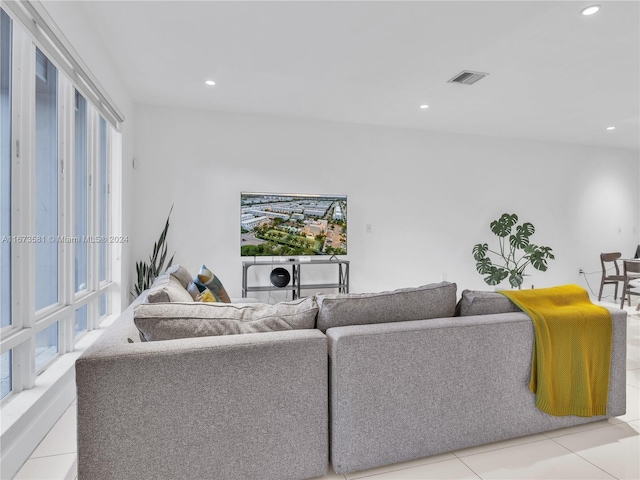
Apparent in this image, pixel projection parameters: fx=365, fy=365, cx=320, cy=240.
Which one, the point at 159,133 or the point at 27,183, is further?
the point at 159,133

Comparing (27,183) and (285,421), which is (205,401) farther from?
(27,183)

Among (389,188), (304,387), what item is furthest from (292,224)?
(304,387)

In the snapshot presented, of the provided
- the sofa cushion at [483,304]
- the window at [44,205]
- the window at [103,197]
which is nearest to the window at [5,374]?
the window at [44,205]

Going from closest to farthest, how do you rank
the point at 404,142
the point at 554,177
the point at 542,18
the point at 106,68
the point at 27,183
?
the point at 27,183
the point at 542,18
the point at 106,68
the point at 404,142
the point at 554,177

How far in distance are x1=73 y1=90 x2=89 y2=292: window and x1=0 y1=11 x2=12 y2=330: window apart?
914 millimetres

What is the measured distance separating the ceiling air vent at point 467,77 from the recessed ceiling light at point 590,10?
38.6 inches

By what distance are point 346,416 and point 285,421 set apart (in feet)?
0.84

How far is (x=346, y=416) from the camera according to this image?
154 cm

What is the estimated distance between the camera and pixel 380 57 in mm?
3098

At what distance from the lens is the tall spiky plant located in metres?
4.09

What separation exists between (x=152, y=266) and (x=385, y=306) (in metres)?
3.19

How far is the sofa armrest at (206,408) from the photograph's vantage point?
129 cm

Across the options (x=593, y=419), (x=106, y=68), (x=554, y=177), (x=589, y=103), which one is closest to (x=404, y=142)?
(x=589, y=103)

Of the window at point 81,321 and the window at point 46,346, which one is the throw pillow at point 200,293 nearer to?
the window at point 46,346
